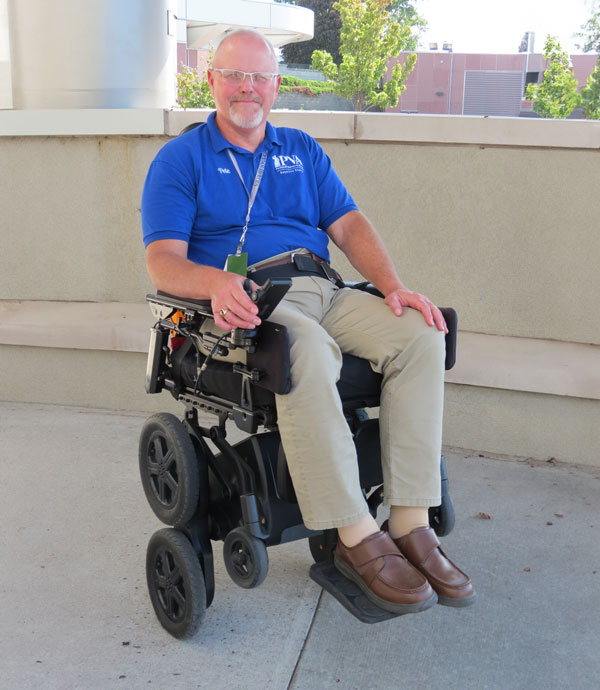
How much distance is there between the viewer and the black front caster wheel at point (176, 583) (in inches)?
92.4

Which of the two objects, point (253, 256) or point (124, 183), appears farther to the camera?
point (124, 183)

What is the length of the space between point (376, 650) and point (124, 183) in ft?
8.97

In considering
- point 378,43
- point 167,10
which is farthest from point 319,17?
point 167,10

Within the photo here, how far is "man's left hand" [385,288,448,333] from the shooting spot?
2.42 metres

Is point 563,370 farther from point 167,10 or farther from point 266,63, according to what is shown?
point 167,10

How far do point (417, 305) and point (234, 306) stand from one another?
594 mm

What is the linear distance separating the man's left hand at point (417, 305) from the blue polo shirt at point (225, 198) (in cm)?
39

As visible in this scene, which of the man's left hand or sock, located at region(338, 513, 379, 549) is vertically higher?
the man's left hand

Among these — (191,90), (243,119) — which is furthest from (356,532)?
(191,90)

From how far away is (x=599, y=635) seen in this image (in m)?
2.46

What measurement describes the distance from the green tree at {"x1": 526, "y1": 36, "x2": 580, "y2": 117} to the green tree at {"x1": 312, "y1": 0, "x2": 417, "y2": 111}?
6.22 m

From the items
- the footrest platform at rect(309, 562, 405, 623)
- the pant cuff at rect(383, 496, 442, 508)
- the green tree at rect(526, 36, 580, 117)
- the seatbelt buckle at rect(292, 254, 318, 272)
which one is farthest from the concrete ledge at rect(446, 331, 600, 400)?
the green tree at rect(526, 36, 580, 117)

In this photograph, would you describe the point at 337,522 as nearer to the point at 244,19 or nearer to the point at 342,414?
the point at 342,414

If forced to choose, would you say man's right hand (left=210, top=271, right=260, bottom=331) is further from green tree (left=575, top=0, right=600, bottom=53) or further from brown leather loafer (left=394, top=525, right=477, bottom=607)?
green tree (left=575, top=0, right=600, bottom=53)
